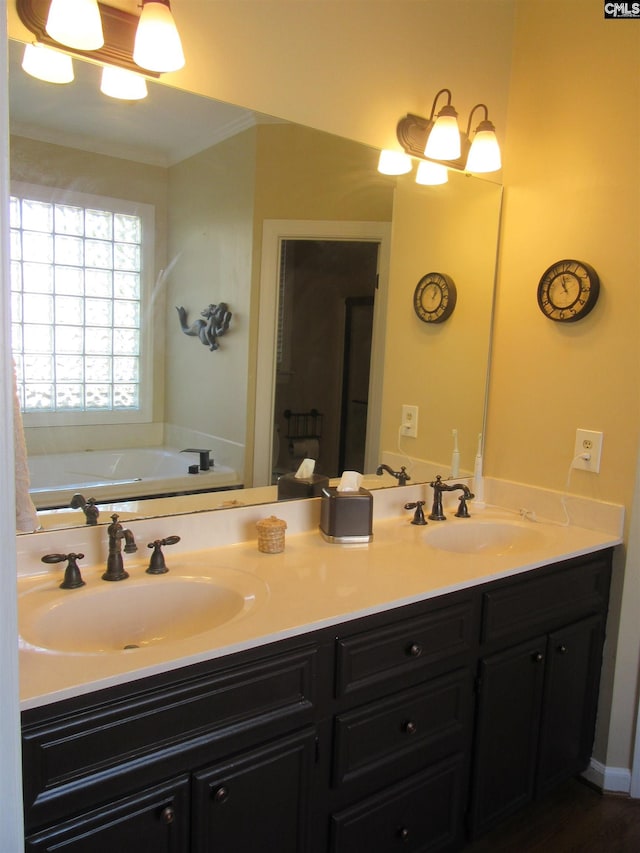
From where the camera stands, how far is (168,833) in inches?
43.1

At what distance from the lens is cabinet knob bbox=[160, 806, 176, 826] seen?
108 cm

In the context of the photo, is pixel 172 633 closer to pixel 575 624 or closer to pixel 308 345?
pixel 308 345

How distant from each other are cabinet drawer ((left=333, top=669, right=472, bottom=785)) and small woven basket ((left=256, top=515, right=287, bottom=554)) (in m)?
0.46

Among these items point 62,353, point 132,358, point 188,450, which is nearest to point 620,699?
point 188,450

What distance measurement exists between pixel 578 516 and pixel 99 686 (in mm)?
1657

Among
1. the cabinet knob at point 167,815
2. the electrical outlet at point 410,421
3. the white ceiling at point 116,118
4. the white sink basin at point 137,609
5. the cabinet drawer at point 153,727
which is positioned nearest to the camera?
the cabinet drawer at point 153,727

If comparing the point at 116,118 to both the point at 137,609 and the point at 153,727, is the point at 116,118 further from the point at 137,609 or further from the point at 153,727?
the point at 153,727

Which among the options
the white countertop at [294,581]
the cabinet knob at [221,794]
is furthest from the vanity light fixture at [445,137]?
the cabinet knob at [221,794]

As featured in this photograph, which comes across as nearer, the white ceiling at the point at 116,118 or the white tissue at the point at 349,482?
the white ceiling at the point at 116,118

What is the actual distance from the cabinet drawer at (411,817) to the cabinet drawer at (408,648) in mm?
291

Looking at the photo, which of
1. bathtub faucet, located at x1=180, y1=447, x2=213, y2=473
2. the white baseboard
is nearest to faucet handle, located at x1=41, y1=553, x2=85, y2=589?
bathtub faucet, located at x1=180, y1=447, x2=213, y2=473

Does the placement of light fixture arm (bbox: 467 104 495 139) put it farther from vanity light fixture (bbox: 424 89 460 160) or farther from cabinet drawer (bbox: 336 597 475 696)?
cabinet drawer (bbox: 336 597 475 696)

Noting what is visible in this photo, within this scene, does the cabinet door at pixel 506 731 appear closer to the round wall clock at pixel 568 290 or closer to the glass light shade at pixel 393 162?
the round wall clock at pixel 568 290

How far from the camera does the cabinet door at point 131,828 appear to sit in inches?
38.6
